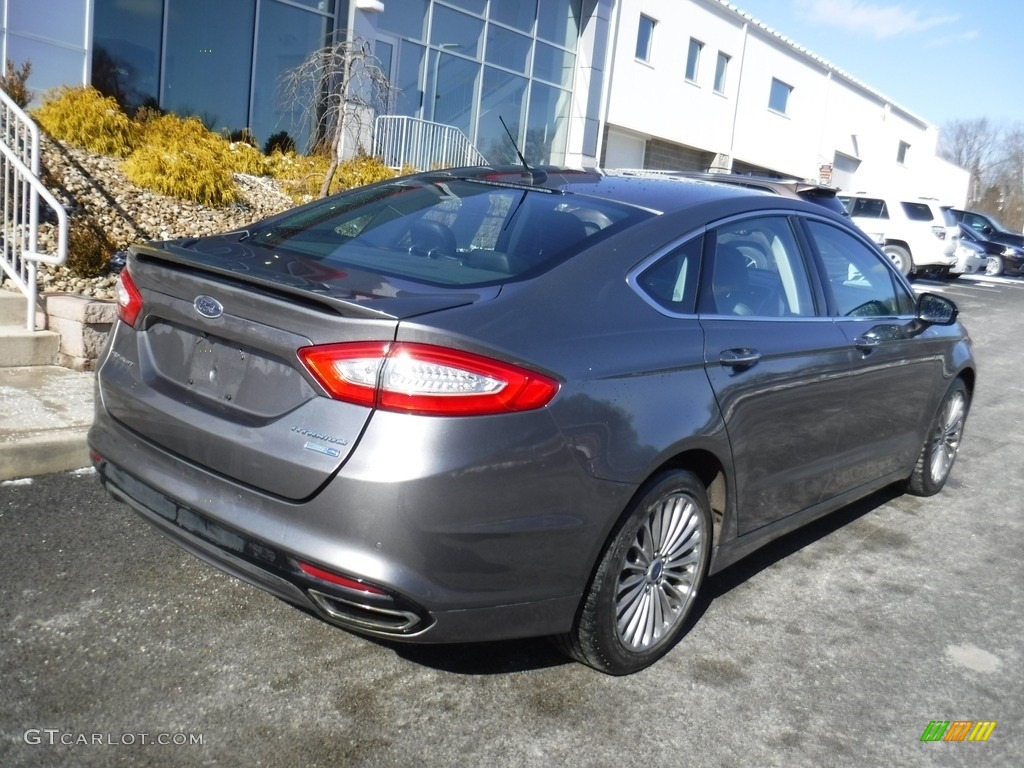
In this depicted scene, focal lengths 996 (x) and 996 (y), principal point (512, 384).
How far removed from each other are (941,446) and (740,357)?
2915 millimetres

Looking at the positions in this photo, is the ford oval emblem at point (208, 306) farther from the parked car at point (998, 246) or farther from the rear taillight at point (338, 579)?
the parked car at point (998, 246)

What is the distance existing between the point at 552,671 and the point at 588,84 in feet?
68.3

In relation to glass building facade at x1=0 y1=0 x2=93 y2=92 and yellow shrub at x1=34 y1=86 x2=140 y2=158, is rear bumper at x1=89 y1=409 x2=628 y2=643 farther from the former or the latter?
glass building facade at x1=0 y1=0 x2=93 y2=92

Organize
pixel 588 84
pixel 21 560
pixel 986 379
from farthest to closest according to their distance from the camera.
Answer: pixel 588 84 < pixel 986 379 < pixel 21 560

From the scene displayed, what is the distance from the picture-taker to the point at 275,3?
15328mm

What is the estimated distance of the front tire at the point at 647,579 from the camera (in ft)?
10.2

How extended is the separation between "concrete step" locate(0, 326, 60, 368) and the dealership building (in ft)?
21.7

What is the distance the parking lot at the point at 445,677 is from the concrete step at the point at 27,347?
1819 millimetres

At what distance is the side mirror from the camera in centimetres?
517

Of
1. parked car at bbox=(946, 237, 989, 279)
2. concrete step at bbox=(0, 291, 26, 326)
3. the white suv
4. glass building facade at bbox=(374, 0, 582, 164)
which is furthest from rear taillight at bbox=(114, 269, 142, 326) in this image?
parked car at bbox=(946, 237, 989, 279)

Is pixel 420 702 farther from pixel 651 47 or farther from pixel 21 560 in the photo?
pixel 651 47

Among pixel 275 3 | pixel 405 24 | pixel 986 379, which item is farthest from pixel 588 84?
pixel 986 379

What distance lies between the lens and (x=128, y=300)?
3.35 metres

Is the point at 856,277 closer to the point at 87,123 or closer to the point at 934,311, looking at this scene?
the point at 934,311
